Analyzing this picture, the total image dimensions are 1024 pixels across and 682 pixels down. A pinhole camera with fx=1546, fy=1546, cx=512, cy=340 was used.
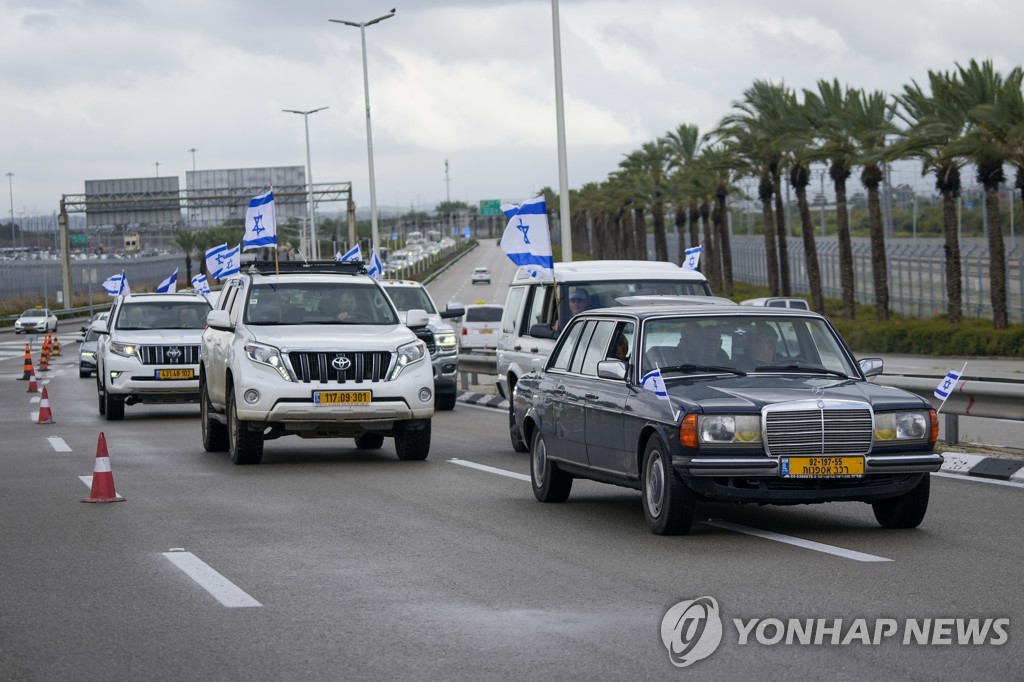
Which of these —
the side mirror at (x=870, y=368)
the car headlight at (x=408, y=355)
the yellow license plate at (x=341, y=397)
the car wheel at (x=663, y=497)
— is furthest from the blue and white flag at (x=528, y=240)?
the car wheel at (x=663, y=497)

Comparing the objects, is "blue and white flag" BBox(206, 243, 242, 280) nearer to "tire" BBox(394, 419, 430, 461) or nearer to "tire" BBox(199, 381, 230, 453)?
"tire" BBox(199, 381, 230, 453)

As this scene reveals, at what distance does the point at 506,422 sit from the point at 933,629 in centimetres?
1621

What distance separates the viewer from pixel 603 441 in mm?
11102

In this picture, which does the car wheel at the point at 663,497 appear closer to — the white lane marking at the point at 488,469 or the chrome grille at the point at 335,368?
A: the white lane marking at the point at 488,469

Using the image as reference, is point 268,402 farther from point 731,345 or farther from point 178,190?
point 178,190

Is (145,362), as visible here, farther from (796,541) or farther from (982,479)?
(796,541)

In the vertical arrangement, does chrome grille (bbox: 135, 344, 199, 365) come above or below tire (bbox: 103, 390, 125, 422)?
above

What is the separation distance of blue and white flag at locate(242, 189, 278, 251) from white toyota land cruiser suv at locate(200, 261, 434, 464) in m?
6.57

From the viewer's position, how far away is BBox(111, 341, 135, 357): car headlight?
78.5 feet

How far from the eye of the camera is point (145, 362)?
23.9m

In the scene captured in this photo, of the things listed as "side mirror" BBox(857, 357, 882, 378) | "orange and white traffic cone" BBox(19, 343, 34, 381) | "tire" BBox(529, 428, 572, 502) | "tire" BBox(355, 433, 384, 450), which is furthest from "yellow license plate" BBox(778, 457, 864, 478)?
"orange and white traffic cone" BBox(19, 343, 34, 381)

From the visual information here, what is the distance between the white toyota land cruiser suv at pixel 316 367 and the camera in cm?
1554

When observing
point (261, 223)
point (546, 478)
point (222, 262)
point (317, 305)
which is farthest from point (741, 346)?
point (222, 262)

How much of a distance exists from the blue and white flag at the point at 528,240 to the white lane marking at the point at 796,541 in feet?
32.4
